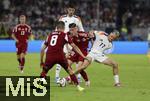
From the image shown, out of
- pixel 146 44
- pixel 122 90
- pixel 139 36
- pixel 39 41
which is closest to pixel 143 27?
pixel 139 36

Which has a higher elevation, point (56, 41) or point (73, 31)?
point (73, 31)

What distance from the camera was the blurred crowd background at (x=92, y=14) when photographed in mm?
43312

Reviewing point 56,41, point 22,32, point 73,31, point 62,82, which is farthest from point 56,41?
point 22,32

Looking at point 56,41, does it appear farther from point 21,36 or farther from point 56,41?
point 21,36

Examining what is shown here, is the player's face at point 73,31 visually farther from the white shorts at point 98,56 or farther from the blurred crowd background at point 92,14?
the blurred crowd background at point 92,14

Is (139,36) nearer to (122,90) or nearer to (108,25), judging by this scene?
(108,25)

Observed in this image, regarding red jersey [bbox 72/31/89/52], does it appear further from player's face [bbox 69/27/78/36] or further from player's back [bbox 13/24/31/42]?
player's back [bbox 13/24/31/42]

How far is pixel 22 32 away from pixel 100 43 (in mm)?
6348

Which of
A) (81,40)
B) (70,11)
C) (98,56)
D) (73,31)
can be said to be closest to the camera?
(73,31)

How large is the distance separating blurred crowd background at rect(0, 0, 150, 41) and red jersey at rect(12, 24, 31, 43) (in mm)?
17879

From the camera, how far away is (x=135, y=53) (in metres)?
38.7

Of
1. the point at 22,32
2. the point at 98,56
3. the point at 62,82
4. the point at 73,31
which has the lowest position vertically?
the point at 62,82

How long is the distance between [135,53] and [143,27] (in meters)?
6.32

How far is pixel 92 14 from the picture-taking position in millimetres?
47750
